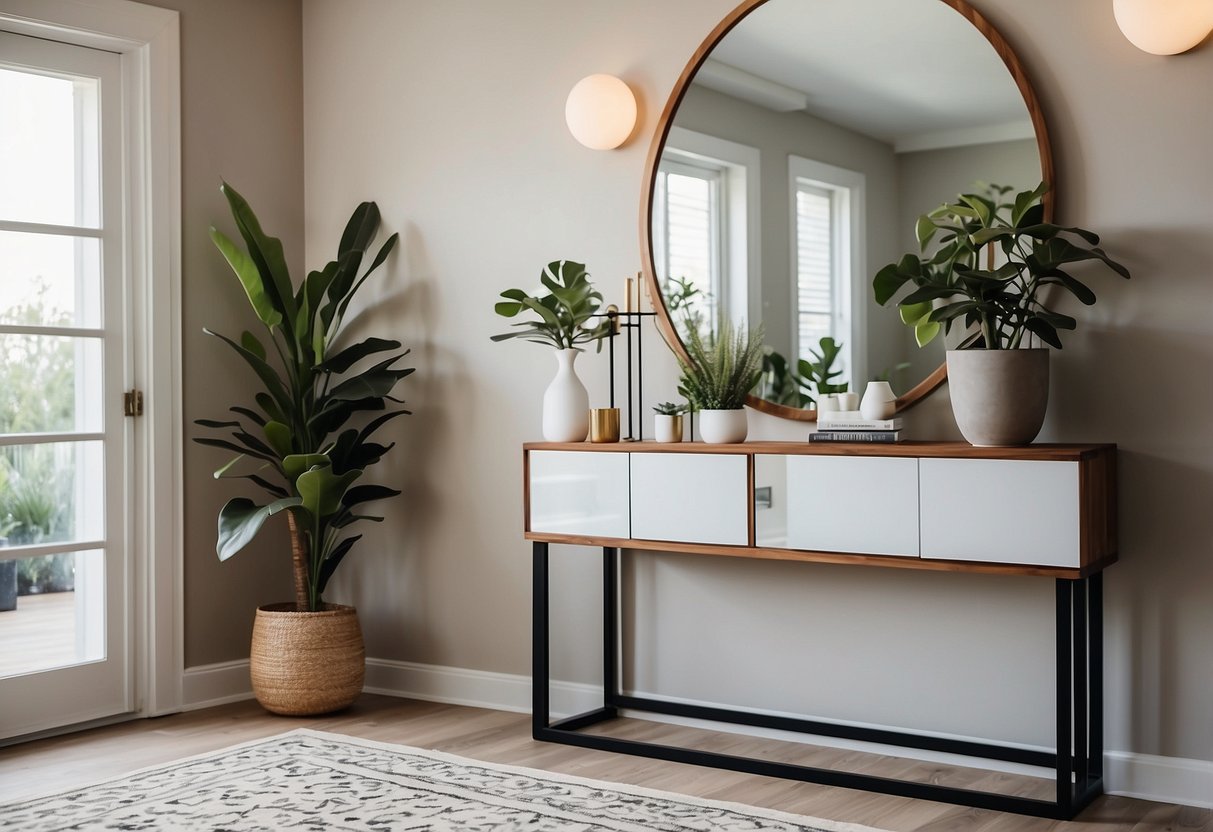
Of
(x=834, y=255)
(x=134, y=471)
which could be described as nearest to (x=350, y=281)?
(x=134, y=471)

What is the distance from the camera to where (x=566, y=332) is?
344 cm

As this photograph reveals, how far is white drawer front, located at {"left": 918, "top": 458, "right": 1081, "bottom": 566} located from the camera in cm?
256

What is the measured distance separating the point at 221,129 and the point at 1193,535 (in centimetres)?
317

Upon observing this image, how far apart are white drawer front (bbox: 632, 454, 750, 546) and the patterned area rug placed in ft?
2.11

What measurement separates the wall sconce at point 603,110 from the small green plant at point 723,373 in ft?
2.31

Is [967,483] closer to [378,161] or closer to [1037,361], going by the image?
[1037,361]

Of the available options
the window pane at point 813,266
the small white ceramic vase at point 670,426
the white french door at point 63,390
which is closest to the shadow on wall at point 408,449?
the white french door at point 63,390

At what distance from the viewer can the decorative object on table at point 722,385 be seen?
3145mm

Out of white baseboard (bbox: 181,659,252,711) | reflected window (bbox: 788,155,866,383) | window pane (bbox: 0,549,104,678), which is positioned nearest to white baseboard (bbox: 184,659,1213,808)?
white baseboard (bbox: 181,659,252,711)

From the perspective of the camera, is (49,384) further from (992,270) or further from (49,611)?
(992,270)

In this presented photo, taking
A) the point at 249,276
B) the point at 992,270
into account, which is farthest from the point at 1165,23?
the point at 249,276

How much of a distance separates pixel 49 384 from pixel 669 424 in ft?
6.14

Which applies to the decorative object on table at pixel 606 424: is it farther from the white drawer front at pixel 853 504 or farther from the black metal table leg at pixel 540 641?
the white drawer front at pixel 853 504

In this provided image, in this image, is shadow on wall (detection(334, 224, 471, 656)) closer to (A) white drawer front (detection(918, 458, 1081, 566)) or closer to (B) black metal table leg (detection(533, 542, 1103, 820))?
(B) black metal table leg (detection(533, 542, 1103, 820))
